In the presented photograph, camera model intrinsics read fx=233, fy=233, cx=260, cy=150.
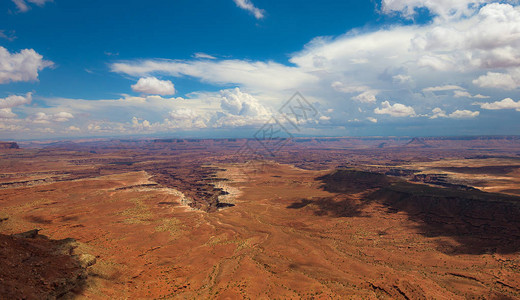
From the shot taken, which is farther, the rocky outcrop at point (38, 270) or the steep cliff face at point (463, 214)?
the steep cliff face at point (463, 214)

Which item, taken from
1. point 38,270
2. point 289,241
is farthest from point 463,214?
point 38,270

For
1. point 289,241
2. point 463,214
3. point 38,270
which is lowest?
point 289,241

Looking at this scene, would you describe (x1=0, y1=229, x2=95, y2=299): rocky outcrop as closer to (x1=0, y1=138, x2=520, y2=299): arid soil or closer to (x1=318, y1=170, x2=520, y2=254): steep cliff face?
(x1=0, y1=138, x2=520, y2=299): arid soil

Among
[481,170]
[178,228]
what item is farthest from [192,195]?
[481,170]

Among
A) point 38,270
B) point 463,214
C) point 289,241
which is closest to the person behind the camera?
point 38,270

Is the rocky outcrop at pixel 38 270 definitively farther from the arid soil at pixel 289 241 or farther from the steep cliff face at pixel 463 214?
the steep cliff face at pixel 463 214

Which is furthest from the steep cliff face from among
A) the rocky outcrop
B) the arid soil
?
the rocky outcrop

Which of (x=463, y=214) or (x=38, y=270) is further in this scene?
(x=463, y=214)

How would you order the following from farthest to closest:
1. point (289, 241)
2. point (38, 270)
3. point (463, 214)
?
point (463, 214) < point (289, 241) < point (38, 270)

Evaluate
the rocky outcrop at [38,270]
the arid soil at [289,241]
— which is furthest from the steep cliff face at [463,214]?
the rocky outcrop at [38,270]

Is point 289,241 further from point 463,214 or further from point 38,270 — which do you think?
point 463,214

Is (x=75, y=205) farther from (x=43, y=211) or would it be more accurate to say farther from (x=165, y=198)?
(x=165, y=198)
